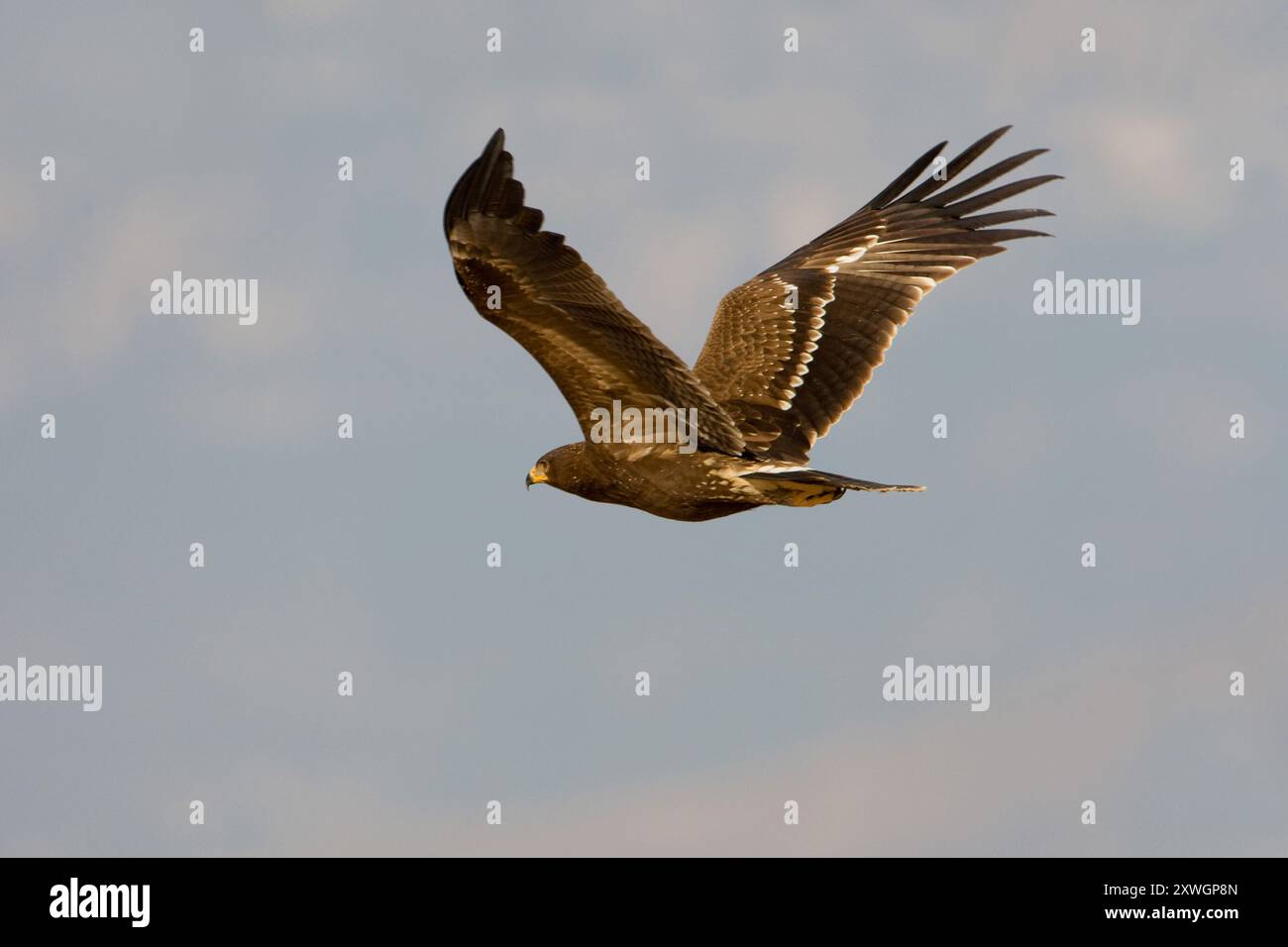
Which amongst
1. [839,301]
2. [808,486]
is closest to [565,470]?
[808,486]

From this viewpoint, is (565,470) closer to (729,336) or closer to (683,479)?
(683,479)

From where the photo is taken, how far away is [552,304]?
12.1 m

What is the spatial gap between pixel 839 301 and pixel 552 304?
465 centimetres

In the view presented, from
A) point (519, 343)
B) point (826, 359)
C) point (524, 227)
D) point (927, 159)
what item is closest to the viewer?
point (524, 227)

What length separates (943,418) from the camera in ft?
58.3

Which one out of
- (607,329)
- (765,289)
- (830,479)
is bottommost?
(830,479)

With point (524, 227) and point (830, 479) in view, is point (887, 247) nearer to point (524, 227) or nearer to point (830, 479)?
point (830, 479)

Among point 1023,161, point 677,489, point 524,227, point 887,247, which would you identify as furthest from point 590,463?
point 1023,161

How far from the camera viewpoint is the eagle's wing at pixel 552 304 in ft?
37.7

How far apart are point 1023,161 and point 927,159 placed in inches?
42.6

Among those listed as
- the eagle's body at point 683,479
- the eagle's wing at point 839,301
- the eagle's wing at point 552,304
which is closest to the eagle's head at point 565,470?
the eagle's body at point 683,479

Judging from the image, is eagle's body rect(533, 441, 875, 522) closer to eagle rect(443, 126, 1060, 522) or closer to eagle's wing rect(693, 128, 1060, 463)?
eagle rect(443, 126, 1060, 522)

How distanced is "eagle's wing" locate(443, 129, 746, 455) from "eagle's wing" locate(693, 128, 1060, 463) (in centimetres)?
183

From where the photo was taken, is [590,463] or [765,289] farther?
[765,289]
